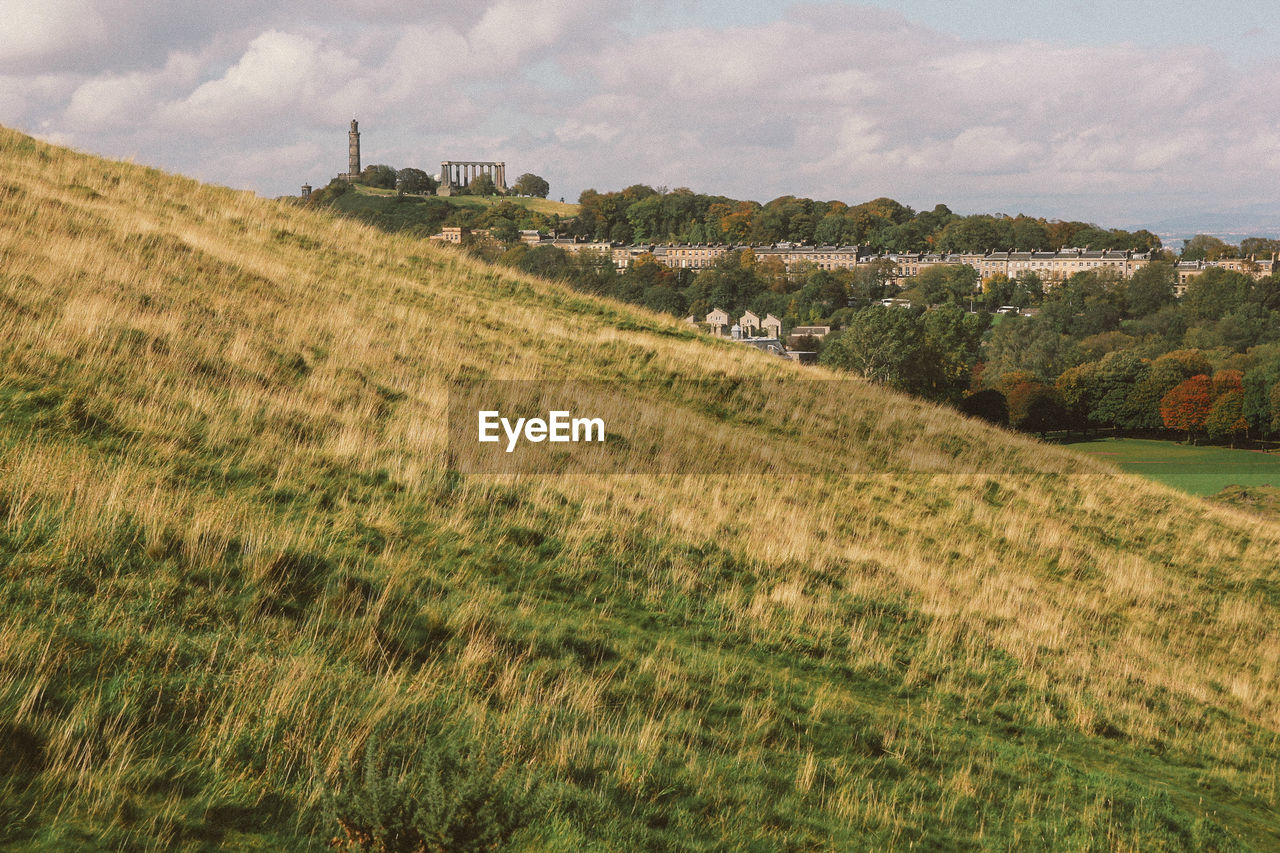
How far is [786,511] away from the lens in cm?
1390

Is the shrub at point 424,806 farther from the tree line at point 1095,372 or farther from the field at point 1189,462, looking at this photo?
the tree line at point 1095,372

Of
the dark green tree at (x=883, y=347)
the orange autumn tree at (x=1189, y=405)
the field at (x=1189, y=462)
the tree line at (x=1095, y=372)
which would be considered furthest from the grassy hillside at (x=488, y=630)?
the orange autumn tree at (x=1189, y=405)

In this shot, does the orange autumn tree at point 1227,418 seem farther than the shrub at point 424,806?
Yes

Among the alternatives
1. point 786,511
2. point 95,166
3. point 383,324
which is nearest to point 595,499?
point 786,511

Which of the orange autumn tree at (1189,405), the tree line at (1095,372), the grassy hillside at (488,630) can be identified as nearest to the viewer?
the grassy hillside at (488,630)

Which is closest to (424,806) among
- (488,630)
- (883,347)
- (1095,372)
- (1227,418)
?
(488,630)

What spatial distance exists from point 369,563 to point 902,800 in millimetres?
4786

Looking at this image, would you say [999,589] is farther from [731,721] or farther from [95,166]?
[95,166]

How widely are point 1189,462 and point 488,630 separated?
78.0 m

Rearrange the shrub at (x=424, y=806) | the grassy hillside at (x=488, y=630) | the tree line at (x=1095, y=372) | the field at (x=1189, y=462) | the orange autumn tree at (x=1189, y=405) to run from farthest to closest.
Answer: the orange autumn tree at (x=1189, y=405) → the tree line at (x=1095, y=372) → the field at (x=1189, y=462) → the grassy hillside at (x=488, y=630) → the shrub at (x=424, y=806)

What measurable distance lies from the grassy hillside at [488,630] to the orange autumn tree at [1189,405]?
8461cm

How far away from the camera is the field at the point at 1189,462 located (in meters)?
53.4

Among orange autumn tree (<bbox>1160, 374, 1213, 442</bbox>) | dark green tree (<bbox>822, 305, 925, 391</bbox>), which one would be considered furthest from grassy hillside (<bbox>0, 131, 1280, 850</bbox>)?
orange autumn tree (<bbox>1160, 374, 1213, 442</bbox>)

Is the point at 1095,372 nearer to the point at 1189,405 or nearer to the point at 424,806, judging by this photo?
the point at 1189,405
